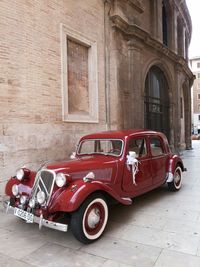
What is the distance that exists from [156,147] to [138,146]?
2.76 feet

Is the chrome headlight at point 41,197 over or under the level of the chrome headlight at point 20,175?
under

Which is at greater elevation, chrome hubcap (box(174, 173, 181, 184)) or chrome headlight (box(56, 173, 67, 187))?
chrome headlight (box(56, 173, 67, 187))

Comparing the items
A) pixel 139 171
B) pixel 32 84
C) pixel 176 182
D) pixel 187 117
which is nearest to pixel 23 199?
pixel 139 171

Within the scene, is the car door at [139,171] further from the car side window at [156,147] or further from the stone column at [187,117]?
the stone column at [187,117]

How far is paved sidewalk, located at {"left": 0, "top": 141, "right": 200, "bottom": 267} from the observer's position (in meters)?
2.93

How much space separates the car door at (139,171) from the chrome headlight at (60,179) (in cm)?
126

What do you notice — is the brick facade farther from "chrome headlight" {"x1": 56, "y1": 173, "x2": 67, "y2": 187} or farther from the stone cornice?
"chrome headlight" {"x1": 56, "y1": 173, "x2": 67, "y2": 187}

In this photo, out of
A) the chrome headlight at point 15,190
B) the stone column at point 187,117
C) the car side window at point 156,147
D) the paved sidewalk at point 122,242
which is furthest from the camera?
the stone column at point 187,117

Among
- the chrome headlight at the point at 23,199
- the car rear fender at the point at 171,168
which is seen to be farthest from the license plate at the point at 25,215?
the car rear fender at the point at 171,168

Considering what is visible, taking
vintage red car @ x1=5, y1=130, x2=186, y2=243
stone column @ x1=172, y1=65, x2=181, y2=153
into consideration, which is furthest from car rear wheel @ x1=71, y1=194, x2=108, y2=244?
stone column @ x1=172, y1=65, x2=181, y2=153

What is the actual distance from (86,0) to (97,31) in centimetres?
95

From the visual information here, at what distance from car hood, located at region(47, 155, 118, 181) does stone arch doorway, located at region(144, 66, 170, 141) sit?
7482 millimetres

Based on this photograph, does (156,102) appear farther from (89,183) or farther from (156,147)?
(89,183)

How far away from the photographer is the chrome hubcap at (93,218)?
11.2 feet
